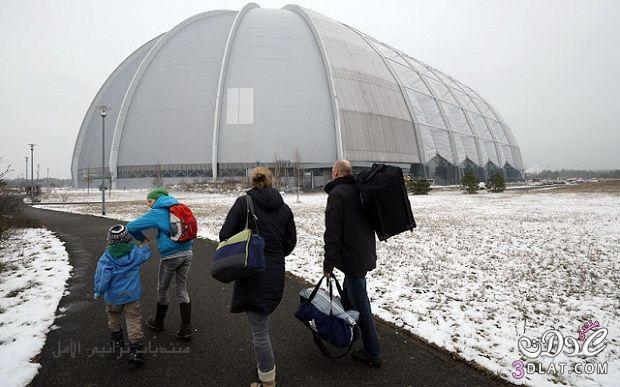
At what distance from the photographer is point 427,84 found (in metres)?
57.0

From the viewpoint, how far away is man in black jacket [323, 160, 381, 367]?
3.25 metres

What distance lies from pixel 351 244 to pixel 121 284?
100 inches

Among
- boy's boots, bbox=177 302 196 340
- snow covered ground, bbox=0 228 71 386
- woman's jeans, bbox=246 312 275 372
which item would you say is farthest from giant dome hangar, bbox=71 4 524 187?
woman's jeans, bbox=246 312 275 372

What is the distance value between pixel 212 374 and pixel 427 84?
204 ft

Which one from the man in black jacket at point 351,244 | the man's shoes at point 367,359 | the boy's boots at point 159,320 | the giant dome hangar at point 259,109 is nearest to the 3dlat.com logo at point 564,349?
the man's shoes at point 367,359

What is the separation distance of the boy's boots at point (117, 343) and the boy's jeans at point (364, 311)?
267 centimetres

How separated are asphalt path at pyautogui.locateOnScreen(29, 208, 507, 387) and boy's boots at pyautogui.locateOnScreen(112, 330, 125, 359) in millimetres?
82

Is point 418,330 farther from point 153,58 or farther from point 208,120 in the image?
point 153,58

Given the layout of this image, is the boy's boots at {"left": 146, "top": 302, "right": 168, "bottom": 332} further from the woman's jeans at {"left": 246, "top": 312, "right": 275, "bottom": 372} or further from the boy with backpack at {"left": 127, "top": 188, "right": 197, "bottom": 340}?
the woman's jeans at {"left": 246, "top": 312, "right": 275, "bottom": 372}

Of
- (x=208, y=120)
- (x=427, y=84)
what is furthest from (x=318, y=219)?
(x=427, y=84)

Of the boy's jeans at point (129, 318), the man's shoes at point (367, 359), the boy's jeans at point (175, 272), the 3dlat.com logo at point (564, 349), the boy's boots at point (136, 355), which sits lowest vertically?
the 3dlat.com logo at point (564, 349)

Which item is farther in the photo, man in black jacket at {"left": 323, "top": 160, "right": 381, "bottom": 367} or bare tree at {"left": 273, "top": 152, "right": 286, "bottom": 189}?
bare tree at {"left": 273, "top": 152, "right": 286, "bottom": 189}

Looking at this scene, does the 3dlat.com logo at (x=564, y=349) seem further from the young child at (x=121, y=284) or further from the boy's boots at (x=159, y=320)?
the boy's boots at (x=159, y=320)

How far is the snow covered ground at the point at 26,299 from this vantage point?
11.3ft
